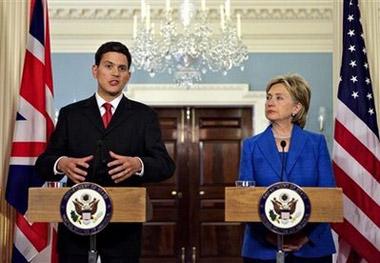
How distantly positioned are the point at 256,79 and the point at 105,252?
5034 mm

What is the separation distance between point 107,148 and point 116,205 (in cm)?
30

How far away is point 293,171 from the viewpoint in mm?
2367

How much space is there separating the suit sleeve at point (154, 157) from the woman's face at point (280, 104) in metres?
0.44

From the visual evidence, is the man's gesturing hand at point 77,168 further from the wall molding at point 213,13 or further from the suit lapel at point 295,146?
the wall molding at point 213,13

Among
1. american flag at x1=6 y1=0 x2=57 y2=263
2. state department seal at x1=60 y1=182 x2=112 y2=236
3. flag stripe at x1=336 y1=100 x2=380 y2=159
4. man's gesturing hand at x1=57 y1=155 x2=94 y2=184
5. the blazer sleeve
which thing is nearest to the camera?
state department seal at x1=60 y1=182 x2=112 y2=236

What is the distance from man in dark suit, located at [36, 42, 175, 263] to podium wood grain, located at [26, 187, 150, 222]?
0.09 metres

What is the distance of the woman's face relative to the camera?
244cm

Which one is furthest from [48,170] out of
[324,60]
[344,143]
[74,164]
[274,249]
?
[324,60]

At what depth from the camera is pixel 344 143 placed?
11.2ft

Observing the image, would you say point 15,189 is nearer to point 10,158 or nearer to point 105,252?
point 10,158

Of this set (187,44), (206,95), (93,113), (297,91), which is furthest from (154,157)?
(206,95)

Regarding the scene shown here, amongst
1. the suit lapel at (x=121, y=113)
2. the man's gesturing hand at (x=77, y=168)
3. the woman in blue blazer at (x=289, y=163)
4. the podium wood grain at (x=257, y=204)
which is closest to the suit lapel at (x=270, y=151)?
the woman in blue blazer at (x=289, y=163)

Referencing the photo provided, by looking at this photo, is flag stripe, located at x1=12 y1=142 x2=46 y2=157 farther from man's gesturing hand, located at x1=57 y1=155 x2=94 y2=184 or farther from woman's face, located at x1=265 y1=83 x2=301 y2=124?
woman's face, located at x1=265 y1=83 x2=301 y2=124

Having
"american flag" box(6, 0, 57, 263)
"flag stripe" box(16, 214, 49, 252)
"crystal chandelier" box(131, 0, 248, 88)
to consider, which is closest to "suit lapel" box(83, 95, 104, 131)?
"american flag" box(6, 0, 57, 263)
